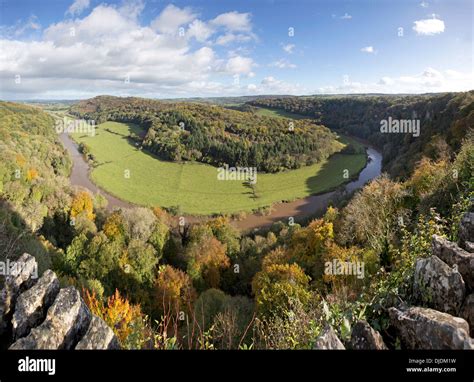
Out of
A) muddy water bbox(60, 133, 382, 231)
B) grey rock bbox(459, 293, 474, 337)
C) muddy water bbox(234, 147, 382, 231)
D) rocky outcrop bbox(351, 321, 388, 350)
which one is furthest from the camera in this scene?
muddy water bbox(60, 133, 382, 231)

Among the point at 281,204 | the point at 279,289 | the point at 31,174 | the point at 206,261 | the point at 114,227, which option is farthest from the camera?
the point at 281,204

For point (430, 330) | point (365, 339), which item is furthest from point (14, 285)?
point (430, 330)

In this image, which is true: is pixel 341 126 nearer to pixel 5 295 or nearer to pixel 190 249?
pixel 190 249

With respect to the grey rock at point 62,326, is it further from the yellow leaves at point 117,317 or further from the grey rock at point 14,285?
the yellow leaves at point 117,317

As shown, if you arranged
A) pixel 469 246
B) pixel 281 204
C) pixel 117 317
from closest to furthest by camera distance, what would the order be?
pixel 469 246, pixel 117 317, pixel 281 204

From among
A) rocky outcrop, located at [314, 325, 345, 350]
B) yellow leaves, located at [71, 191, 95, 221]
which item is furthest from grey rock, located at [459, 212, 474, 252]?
yellow leaves, located at [71, 191, 95, 221]

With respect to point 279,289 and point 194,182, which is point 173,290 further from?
point 194,182

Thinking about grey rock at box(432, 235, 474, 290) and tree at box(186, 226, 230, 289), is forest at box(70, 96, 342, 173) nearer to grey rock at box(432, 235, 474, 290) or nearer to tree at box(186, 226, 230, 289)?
tree at box(186, 226, 230, 289)
